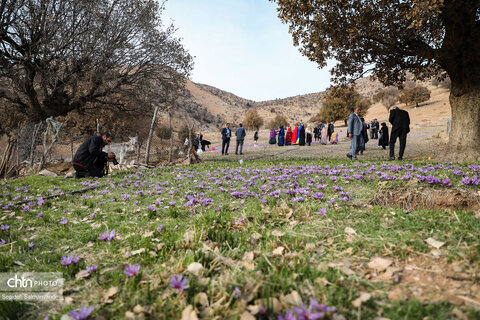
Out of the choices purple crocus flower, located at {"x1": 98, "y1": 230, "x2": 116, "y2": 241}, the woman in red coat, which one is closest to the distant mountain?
the woman in red coat

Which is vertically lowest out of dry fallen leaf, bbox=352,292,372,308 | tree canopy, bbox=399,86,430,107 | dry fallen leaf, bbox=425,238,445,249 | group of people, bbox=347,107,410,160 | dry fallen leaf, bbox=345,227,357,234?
dry fallen leaf, bbox=352,292,372,308

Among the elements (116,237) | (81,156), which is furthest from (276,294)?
(81,156)

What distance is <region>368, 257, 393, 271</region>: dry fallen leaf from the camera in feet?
7.18

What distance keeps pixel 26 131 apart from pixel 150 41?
1027cm

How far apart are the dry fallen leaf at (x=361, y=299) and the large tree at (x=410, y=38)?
1005cm

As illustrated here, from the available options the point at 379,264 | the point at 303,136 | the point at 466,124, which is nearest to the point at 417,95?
the point at 303,136

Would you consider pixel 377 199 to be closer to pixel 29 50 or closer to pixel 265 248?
pixel 265 248

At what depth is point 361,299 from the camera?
176cm

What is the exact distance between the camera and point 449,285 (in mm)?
1904

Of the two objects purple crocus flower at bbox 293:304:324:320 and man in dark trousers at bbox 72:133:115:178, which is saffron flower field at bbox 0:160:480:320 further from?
man in dark trousers at bbox 72:133:115:178

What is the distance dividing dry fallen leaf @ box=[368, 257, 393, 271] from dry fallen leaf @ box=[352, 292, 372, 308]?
458 mm

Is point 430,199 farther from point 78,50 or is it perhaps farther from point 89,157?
point 78,50

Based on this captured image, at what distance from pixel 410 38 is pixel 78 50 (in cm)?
1773

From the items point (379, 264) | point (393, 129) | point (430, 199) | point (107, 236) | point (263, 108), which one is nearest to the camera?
point (379, 264)
